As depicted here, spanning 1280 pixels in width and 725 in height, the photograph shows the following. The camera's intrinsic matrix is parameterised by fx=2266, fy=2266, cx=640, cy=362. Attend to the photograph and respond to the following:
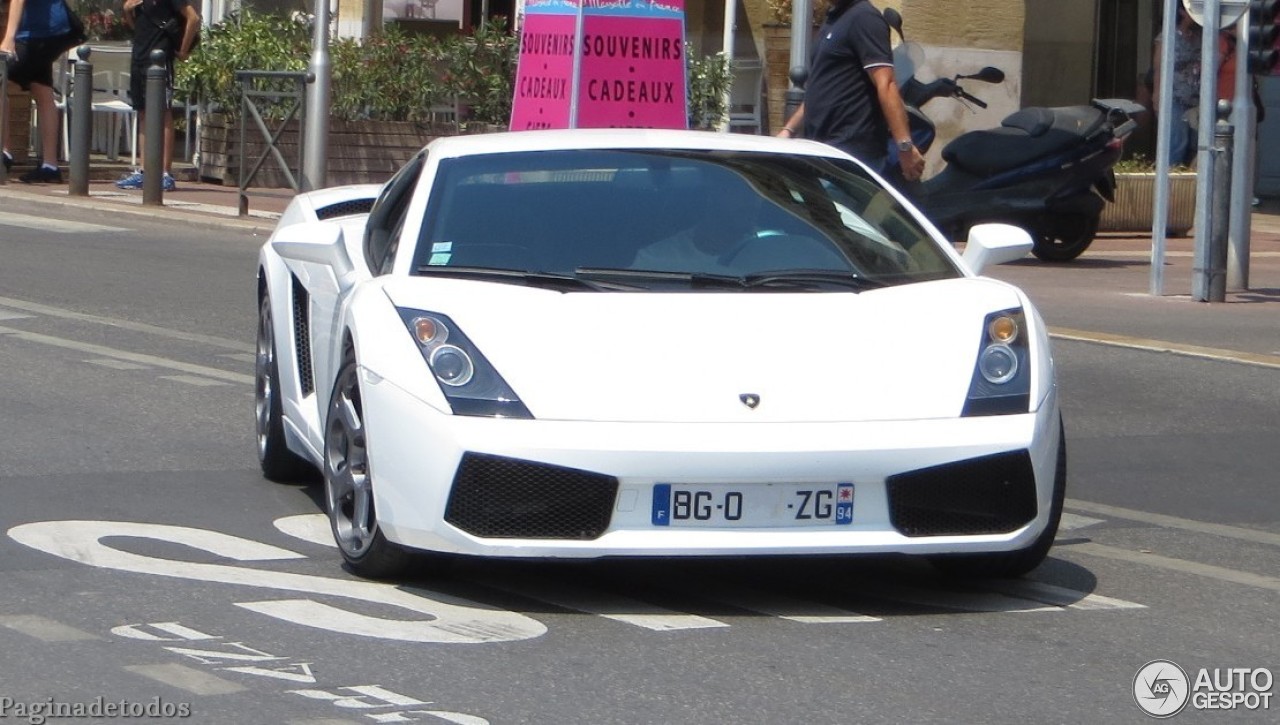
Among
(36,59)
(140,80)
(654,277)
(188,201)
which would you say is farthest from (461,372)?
(36,59)

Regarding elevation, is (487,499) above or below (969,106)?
below

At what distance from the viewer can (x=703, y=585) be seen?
6.19 m

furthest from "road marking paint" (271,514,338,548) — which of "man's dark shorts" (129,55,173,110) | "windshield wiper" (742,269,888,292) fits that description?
"man's dark shorts" (129,55,173,110)

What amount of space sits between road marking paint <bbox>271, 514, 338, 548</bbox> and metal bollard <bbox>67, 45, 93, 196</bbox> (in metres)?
11.9

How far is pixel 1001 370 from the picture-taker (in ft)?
19.6

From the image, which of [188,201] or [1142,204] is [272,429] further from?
[1142,204]

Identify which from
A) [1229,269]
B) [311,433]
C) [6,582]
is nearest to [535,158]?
[311,433]

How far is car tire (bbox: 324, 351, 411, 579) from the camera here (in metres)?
5.97

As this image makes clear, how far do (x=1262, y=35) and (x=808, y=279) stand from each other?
9826mm

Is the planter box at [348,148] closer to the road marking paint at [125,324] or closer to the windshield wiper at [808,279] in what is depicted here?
the road marking paint at [125,324]

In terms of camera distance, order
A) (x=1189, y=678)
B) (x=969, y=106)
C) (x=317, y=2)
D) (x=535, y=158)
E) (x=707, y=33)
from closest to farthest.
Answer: (x=1189, y=678), (x=535, y=158), (x=317, y=2), (x=969, y=106), (x=707, y=33)

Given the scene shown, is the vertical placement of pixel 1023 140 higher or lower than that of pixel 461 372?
higher

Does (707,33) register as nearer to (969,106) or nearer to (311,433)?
(969,106)

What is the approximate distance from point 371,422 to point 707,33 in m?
23.2
